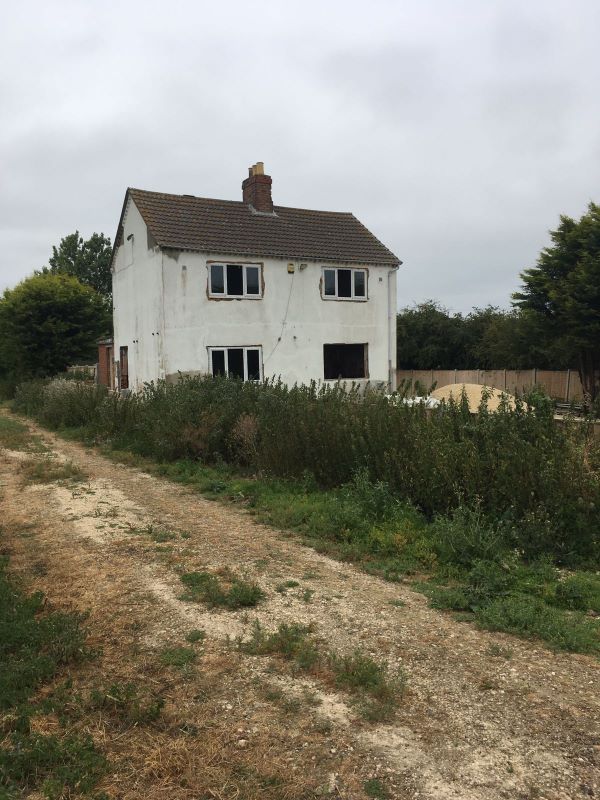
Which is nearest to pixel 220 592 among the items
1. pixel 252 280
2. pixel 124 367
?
pixel 252 280

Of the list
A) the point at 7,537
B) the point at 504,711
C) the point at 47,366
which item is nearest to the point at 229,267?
the point at 47,366

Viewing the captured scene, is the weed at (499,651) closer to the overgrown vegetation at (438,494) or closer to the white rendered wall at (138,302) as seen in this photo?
the overgrown vegetation at (438,494)

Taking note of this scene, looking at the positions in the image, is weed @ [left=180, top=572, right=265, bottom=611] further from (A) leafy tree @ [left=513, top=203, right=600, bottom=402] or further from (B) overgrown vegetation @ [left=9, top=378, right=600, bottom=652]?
(A) leafy tree @ [left=513, top=203, right=600, bottom=402]

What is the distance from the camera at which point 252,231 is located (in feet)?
76.6

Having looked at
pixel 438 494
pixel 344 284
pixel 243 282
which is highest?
pixel 344 284

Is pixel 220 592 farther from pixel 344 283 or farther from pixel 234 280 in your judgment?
pixel 344 283

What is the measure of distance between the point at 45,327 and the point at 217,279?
12.9 metres

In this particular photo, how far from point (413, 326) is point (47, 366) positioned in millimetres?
19575

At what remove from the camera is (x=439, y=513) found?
788cm

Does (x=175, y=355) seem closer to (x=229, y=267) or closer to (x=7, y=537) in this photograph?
(x=229, y=267)

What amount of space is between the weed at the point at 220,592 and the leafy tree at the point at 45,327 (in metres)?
27.4

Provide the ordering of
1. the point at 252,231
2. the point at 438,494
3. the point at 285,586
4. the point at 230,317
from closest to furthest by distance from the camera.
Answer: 1. the point at 285,586
2. the point at 438,494
3. the point at 230,317
4. the point at 252,231

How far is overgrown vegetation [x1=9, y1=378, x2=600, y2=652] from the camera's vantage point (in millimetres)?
5777

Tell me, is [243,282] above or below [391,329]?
above
